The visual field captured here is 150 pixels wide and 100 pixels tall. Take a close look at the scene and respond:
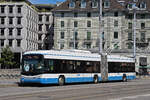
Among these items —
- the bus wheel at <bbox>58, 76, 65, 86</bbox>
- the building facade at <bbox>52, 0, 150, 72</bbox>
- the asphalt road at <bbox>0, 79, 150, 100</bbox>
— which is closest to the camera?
the asphalt road at <bbox>0, 79, 150, 100</bbox>

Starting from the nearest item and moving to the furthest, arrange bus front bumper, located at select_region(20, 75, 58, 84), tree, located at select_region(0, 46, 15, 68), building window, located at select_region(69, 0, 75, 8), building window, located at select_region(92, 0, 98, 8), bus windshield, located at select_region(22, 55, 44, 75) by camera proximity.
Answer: bus front bumper, located at select_region(20, 75, 58, 84) → bus windshield, located at select_region(22, 55, 44, 75) → building window, located at select_region(92, 0, 98, 8) → building window, located at select_region(69, 0, 75, 8) → tree, located at select_region(0, 46, 15, 68)

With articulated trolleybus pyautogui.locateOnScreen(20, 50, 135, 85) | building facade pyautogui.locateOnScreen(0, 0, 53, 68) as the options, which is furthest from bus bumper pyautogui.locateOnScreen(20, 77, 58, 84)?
building facade pyautogui.locateOnScreen(0, 0, 53, 68)

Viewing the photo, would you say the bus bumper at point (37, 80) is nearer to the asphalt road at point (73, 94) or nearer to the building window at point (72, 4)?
the asphalt road at point (73, 94)

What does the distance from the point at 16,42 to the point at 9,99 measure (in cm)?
7841

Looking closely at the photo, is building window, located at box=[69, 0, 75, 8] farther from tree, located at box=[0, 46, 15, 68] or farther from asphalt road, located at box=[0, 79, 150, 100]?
asphalt road, located at box=[0, 79, 150, 100]

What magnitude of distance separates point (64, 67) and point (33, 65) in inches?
119

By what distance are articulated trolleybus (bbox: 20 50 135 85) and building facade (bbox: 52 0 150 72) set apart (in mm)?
46909

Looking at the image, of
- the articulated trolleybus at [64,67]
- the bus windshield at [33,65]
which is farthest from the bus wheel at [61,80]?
the bus windshield at [33,65]

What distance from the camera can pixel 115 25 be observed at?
82875 mm

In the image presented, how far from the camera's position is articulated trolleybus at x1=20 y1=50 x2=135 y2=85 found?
26359 millimetres

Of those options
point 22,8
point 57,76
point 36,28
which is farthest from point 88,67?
point 36,28

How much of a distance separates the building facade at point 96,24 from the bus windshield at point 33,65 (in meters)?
55.8

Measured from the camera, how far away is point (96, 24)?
275 ft

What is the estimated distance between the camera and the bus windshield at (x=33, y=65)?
1034 inches
